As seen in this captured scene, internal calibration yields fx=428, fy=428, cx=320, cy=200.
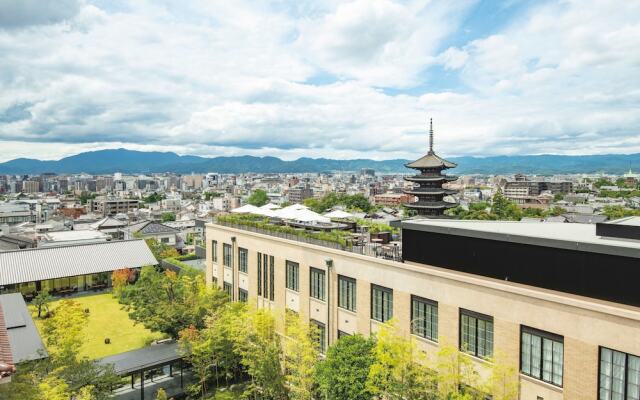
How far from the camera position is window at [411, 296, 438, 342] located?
21453 millimetres

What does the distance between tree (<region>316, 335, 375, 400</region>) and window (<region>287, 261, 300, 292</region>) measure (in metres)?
9.51

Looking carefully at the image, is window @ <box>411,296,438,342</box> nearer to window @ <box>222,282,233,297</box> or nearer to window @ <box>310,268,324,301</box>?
window @ <box>310,268,324,301</box>

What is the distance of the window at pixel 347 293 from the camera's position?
2642cm

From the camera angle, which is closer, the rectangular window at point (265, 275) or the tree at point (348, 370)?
the tree at point (348, 370)

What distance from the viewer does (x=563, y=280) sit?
17.9 metres

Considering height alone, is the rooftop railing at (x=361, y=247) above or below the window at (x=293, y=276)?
above

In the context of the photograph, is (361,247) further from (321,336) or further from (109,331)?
(109,331)

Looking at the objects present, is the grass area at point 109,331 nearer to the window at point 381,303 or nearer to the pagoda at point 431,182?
the window at point 381,303

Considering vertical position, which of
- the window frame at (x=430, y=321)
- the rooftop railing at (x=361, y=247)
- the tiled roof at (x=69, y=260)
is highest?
the rooftop railing at (x=361, y=247)

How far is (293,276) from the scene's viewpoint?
31172mm

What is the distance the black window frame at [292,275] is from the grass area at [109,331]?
50.8ft

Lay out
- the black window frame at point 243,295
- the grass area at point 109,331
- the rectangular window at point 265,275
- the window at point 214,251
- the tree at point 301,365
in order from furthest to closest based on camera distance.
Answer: the window at point 214,251 → the grass area at point 109,331 → the black window frame at point 243,295 → the rectangular window at point 265,275 → the tree at point 301,365

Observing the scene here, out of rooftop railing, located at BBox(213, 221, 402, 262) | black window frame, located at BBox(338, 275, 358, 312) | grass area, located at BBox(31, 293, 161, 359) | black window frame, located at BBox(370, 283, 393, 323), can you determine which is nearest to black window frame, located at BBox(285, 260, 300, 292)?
rooftop railing, located at BBox(213, 221, 402, 262)

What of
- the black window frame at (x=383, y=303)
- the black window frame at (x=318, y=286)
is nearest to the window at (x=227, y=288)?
the black window frame at (x=318, y=286)
